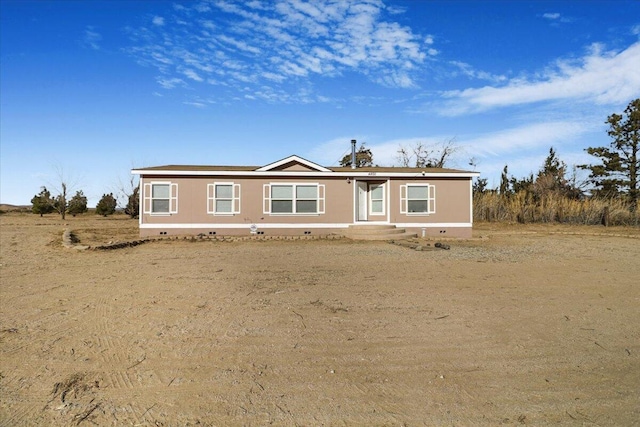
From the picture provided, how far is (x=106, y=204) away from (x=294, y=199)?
2379 centimetres

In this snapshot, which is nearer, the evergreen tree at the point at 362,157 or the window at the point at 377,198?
the window at the point at 377,198

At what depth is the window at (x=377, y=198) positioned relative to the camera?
18.6 meters

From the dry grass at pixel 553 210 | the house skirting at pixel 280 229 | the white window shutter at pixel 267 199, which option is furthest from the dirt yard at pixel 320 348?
the dry grass at pixel 553 210

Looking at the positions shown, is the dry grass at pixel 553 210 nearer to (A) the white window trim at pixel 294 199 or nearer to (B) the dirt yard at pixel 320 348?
(A) the white window trim at pixel 294 199

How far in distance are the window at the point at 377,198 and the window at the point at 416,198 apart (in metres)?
0.90

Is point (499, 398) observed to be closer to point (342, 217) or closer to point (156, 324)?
point (156, 324)

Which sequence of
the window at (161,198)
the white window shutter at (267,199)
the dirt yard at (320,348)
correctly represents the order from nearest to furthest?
the dirt yard at (320,348)
the window at (161,198)
the white window shutter at (267,199)

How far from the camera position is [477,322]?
5039 mm

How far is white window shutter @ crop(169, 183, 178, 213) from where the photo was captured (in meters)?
17.2

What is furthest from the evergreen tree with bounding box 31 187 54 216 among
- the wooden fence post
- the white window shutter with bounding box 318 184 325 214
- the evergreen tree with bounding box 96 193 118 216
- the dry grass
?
the wooden fence post

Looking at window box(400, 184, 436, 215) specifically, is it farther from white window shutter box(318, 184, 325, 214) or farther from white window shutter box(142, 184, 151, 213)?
white window shutter box(142, 184, 151, 213)

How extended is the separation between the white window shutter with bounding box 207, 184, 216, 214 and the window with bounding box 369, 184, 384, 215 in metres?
6.99

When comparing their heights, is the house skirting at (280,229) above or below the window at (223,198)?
below

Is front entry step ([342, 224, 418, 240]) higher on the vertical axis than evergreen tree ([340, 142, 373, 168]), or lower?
lower
